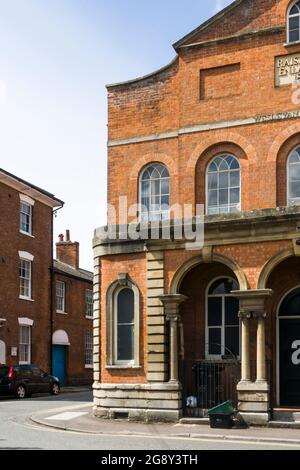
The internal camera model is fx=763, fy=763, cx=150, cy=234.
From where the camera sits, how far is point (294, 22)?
20.1 meters

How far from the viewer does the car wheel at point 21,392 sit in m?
29.7

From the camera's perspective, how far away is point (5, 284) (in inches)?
1334

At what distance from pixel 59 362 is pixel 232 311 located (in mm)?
20360

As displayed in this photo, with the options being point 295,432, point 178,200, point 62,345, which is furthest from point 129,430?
point 62,345

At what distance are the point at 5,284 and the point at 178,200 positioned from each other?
15.2m

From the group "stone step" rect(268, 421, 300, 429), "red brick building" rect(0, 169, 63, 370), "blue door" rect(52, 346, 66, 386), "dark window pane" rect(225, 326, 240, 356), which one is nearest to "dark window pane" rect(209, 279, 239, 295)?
"dark window pane" rect(225, 326, 240, 356)

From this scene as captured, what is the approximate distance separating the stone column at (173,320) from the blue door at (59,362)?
779 inches

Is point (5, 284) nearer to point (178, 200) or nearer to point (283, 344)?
point (178, 200)

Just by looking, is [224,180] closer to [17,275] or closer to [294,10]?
[294,10]

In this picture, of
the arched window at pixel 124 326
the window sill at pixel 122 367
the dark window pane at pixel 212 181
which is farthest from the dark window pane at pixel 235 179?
the window sill at pixel 122 367

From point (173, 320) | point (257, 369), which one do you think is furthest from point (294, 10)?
point (257, 369)

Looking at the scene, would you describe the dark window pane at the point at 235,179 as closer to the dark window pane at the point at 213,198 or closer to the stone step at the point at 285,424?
the dark window pane at the point at 213,198
